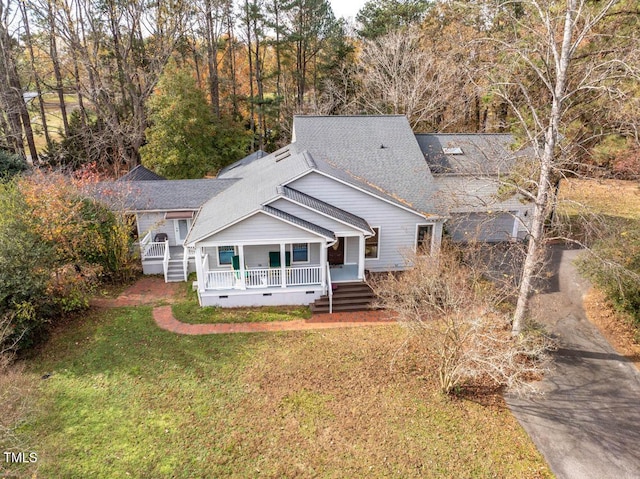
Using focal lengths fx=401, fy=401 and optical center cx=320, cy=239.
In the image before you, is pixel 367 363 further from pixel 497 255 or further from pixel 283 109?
pixel 283 109

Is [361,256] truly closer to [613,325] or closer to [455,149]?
[613,325]

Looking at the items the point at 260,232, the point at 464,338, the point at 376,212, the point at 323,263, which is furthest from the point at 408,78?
the point at 464,338

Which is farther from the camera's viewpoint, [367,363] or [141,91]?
[141,91]

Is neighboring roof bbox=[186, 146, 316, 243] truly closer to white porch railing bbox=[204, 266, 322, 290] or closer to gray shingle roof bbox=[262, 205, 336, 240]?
gray shingle roof bbox=[262, 205, 336, 240]

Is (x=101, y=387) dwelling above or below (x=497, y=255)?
below

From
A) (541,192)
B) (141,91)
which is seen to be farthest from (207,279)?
(141,91)

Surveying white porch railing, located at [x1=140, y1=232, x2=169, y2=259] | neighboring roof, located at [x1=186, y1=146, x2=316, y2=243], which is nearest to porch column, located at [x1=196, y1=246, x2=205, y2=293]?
neighboring roof, located at [x1=186, y1=146, x2=316, y2=243]

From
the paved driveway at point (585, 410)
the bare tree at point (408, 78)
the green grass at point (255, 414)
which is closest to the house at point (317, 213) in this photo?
the green grass at point (255, 414)

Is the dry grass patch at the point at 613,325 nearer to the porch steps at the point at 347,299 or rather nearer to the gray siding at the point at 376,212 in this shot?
the gray siding at the point at 376,212
